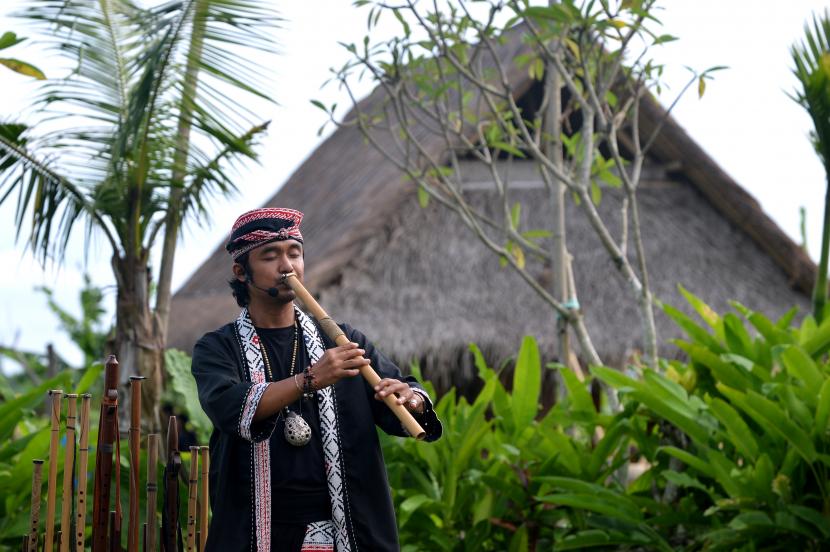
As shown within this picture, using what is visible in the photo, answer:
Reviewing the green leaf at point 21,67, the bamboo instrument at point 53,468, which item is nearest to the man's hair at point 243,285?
the bamboo instrument at point 53,468

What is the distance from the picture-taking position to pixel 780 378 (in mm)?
4809

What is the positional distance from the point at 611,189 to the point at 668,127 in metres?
0.70

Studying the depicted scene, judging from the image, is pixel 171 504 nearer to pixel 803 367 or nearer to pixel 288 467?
pixel 288 467

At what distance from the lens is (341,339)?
2.86 meters

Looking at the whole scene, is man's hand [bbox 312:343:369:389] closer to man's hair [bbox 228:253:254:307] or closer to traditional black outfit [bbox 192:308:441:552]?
traditional black outfit [bbox 192:308:441:552]

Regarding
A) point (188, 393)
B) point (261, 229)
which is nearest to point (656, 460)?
point (188, 393)

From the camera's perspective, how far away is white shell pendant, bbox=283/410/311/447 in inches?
114

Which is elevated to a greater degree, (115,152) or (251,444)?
(115,152)

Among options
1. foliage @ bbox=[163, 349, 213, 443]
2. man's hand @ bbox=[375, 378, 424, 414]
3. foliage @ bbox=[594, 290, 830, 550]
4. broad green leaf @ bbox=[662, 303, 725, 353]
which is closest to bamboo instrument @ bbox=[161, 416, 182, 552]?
man's hand @ bbox=[375, 378, 424, 414]

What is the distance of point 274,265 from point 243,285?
0.16m

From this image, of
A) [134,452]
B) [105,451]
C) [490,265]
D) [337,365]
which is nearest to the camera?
[337,365]

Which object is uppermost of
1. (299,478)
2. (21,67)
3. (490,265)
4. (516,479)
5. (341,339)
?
(21,67)

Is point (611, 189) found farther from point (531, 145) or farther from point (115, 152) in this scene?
point (115, 152)

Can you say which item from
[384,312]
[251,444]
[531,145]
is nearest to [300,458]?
[251,444]
